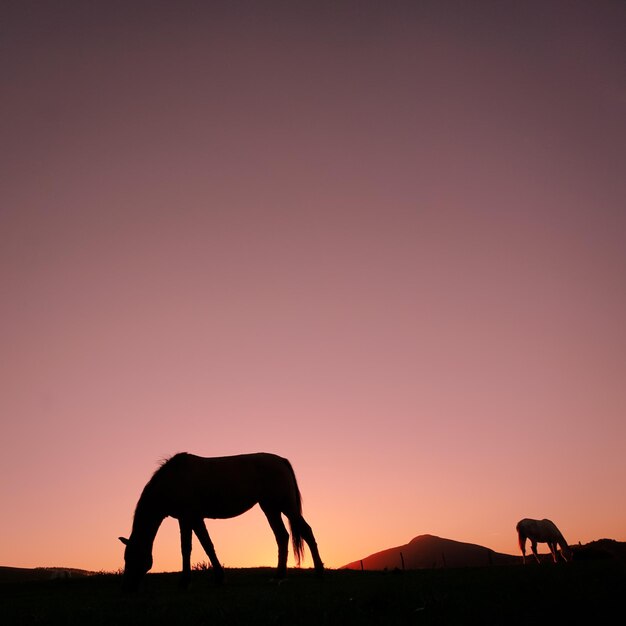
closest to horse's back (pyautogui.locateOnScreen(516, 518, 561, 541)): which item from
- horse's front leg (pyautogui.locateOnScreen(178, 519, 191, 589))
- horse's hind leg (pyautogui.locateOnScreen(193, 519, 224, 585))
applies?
horse's hind leg (pyautogui.locateOnScreen(193, 519, 224, 585))

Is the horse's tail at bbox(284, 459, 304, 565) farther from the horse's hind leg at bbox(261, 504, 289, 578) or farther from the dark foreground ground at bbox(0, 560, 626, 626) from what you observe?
the dark foreground ground at bbox(0, 560, 626, 626)

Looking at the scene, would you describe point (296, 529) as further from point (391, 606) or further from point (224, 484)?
point (391, 606)

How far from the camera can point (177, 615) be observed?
29.4 feet

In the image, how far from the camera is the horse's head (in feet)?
47.3

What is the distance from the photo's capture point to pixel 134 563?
1448 cm

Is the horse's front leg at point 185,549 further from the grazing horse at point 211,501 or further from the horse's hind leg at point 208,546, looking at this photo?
the horse's hind leg at point 208,546

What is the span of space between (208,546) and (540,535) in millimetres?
27601

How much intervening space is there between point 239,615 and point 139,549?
23.0 ft

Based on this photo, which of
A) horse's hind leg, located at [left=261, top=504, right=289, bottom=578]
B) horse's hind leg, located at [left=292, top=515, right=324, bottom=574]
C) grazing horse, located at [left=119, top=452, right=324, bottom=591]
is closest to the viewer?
grazing horse, located at [left=119, top=452, right=324, bottom=591]

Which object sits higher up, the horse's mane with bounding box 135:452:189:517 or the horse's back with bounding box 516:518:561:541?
the horse's mane with bounding box 135:452:189:517

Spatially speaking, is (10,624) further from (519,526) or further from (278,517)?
(519,526)

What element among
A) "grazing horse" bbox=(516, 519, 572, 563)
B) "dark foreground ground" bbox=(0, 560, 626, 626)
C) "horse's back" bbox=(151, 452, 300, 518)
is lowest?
"dark foreground ground" bbox=(0, 560, 626, 626)

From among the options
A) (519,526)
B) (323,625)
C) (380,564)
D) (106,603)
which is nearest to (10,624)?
(106,603)

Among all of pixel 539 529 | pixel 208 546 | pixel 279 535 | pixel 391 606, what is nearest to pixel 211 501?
pixel 208 546
